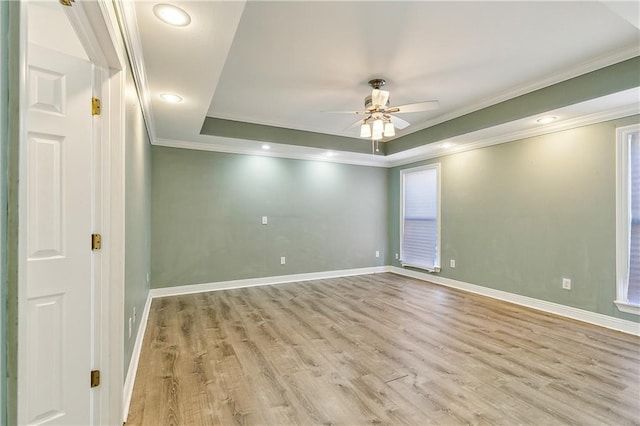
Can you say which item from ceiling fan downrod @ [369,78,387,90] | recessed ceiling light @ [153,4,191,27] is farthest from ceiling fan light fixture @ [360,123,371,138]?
recessed ceiling light @ [153,4,191,27]

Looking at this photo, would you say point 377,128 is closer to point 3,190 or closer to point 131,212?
point 131,212

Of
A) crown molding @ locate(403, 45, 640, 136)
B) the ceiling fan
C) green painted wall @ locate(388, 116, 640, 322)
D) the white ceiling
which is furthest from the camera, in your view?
green painted wall @ locate(388, 116, 640, 322)

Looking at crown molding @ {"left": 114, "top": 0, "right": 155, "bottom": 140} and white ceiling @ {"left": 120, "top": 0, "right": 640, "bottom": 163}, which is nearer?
crown molding @ {"left": 114, "top": 0, "right": 155, "bottom": 140}

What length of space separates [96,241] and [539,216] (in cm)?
471

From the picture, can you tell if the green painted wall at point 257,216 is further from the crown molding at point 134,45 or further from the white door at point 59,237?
the white door at point 59,237

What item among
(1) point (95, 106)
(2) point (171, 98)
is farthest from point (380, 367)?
(2) point (171, 98)

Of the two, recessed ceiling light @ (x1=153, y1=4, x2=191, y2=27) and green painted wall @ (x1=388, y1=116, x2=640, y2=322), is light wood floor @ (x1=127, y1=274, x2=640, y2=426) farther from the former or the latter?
recessed ceiling light @ (x1=153, y1=4, x2=191, y2=27)

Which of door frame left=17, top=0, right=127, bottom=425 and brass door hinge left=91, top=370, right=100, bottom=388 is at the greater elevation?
door frame left=17, top=0, right=127, bottom=425

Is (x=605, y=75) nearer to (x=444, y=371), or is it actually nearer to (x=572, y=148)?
(x=572, y=148)

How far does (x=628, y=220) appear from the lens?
3.10 m

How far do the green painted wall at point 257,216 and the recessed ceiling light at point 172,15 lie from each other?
10.2 ft

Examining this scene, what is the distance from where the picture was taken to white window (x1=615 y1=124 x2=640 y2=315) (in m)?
3.05

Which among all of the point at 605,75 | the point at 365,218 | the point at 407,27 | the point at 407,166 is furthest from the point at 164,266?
the point at 605,75

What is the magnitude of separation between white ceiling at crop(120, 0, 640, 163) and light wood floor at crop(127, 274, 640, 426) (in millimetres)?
2323
